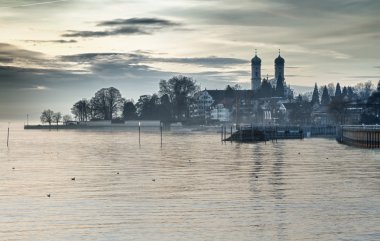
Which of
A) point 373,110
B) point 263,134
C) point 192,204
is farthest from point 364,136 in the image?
point 192,204

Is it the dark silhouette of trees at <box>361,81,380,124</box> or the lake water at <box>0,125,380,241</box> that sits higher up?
the dark silhouette of trees at <box>361,81,380,124</box>

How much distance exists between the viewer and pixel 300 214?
34312mm

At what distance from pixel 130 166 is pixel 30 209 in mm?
34520

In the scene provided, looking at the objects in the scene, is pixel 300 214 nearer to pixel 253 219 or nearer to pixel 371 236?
pixel 253 219

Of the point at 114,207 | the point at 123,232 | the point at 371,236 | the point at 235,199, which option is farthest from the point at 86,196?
the point at 371,236

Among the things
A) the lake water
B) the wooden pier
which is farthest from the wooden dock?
the lake water

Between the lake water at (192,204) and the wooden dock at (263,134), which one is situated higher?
the wooden dock at (263,134)

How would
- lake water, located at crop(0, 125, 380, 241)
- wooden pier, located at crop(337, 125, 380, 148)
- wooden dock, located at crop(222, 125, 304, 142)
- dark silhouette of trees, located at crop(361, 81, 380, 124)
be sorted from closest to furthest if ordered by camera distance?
lake water, located at crop(0, 125, 380, 241) → wooden pier, located at crop(337, 125, 380, 148) → wooden dock, located at crop(222, 125, 304, 142) → dark silhouette of trees, located at crop(361, 81, 380, 124)

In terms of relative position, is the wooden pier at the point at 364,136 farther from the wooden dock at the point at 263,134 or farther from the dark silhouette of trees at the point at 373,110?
the dark silhouette of trees at the point at 373,110

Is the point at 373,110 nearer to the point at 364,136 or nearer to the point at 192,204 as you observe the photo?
the point at 364,136

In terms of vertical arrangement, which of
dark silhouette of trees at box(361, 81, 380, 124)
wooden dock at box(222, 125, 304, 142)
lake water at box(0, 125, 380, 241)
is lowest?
lake water at box(0, 125, 380, 241)

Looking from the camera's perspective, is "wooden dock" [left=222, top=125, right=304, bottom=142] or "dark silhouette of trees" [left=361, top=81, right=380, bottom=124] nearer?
"wooden dock" [left=222, top=125, right=304, bottom=142]

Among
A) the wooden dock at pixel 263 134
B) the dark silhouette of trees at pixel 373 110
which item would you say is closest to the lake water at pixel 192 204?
the wooden dock at pixel 263 134

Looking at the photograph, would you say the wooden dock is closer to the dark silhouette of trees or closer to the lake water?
the dark silhouette of trees
